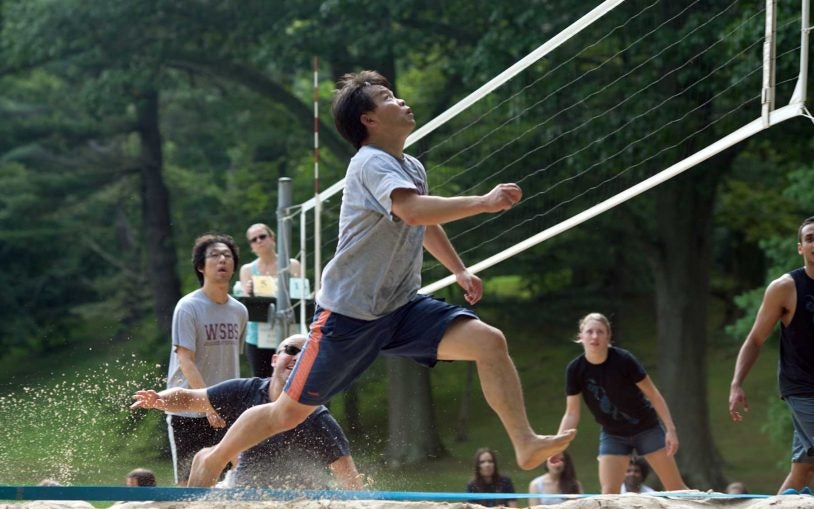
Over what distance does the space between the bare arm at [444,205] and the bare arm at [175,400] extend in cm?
171

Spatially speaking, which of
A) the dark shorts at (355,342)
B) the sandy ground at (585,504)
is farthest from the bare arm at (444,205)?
the sandy ground at (585,504)

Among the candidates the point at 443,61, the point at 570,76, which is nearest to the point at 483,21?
the point at 443,61

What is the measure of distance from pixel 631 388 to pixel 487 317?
37.2 ft

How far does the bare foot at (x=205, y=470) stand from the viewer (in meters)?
5.43

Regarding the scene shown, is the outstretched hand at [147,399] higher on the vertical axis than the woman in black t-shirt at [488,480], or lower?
higher

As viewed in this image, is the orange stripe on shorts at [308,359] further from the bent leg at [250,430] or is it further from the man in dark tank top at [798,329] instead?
the man in dark tank top at [798,329]

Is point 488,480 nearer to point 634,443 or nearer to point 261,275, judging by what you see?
point 634,443

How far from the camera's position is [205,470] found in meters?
5.48

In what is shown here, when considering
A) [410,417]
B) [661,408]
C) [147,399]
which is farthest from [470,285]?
[410,417]

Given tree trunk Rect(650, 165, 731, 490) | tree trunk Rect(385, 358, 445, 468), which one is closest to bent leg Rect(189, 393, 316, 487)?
tree trunk Rect(385, 358, 445, 468)

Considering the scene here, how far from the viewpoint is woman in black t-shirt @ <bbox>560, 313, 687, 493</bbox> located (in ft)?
25.1

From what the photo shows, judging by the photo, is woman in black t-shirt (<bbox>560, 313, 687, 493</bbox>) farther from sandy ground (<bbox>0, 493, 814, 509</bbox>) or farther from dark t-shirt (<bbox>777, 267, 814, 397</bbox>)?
sandy ground (<bbox>0, 493, 814, 509</bbox>)

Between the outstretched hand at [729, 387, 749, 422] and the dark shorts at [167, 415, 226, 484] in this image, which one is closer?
the outstretched hand at [729, 387, 749, 422]

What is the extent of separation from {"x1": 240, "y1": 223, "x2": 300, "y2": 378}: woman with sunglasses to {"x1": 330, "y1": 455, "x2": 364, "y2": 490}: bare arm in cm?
257
